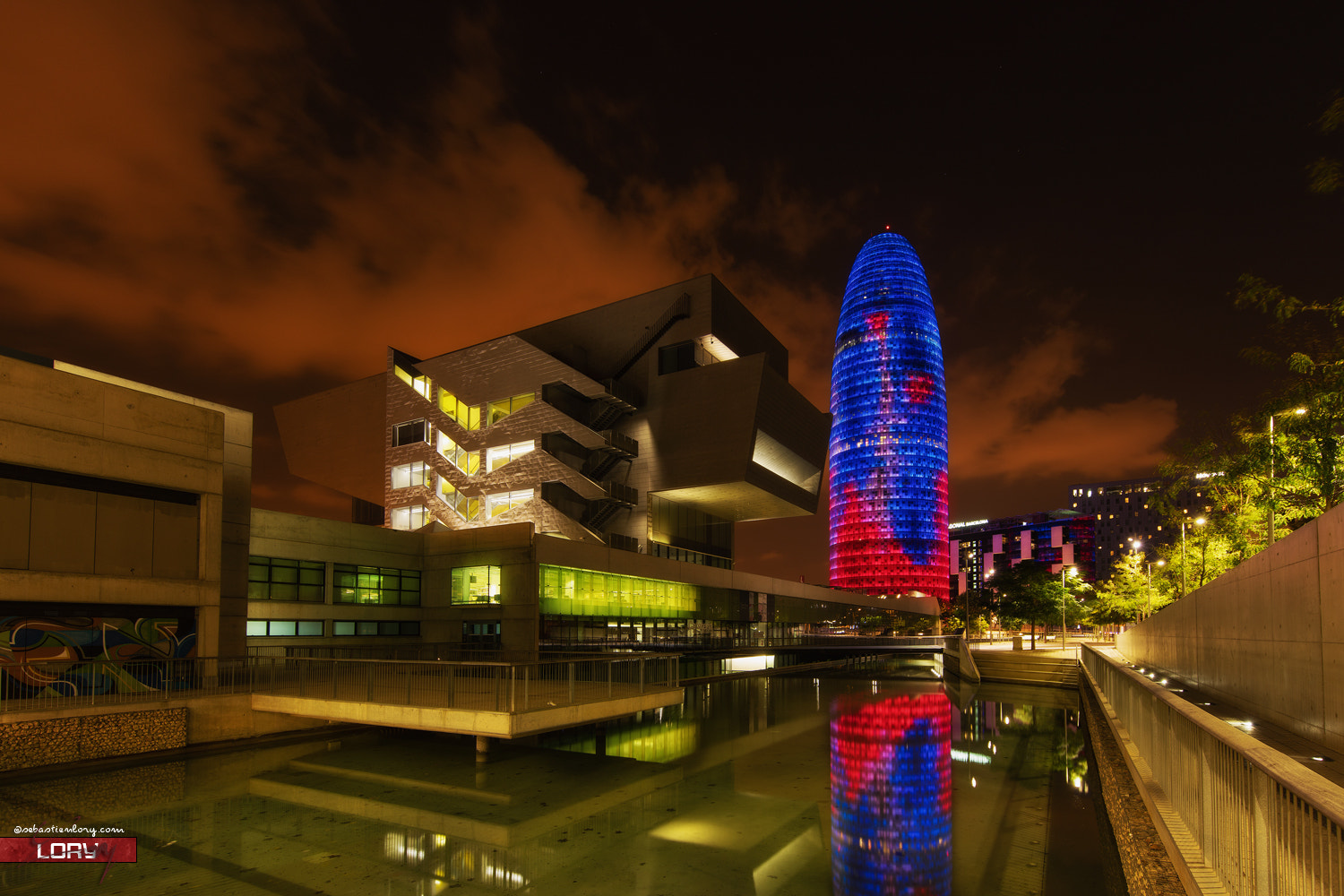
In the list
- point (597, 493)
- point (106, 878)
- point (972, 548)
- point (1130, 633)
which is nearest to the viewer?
point (106, 878)

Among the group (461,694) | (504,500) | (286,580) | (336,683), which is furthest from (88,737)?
(504,500)

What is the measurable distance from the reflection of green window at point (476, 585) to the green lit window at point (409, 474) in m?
18.3

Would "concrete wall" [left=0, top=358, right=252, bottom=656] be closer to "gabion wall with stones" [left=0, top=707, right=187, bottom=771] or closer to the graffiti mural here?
the graffiti mural

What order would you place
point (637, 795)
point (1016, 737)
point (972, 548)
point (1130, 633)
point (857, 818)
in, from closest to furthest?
point (857, 818) < point (637, 795) < point (1016, 737) < point (1130, 633) < point (972, 548)

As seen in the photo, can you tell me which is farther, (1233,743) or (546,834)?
(546,834)

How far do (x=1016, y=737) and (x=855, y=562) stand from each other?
13835 cm

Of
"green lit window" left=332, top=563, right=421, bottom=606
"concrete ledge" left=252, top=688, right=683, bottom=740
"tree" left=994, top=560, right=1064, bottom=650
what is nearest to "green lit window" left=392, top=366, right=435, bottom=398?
"green lit window" left=332, top=563, right=421, bottom=606

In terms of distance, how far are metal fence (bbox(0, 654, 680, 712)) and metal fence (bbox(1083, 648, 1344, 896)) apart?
41.8 ft

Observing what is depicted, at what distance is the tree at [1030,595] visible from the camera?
62.9 meters

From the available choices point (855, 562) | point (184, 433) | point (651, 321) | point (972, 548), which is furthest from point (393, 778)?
point (972, 548)

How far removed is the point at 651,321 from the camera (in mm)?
57594

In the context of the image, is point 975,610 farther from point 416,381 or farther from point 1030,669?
point 416,381

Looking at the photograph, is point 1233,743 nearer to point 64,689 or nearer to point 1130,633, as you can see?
point 64,689

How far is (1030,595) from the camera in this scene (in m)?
63.3
